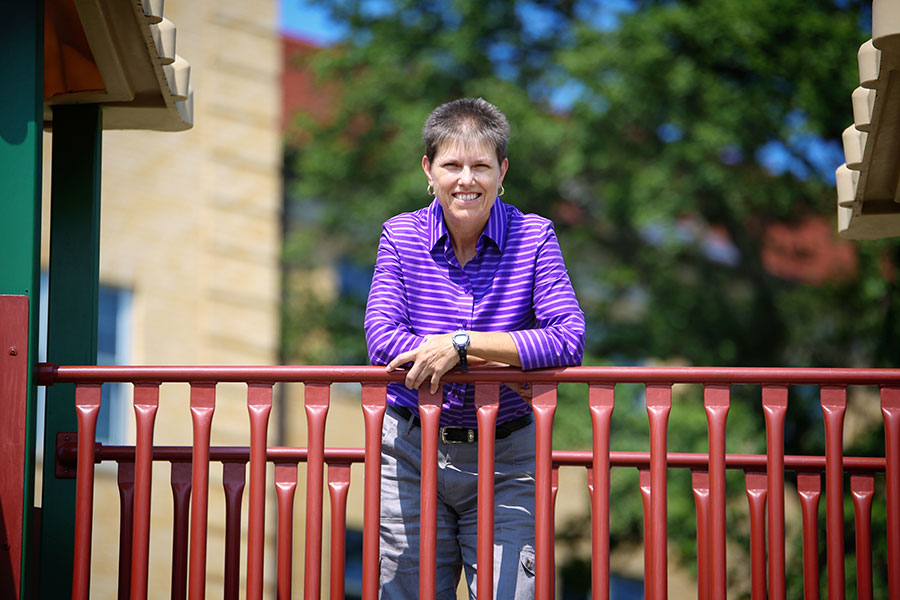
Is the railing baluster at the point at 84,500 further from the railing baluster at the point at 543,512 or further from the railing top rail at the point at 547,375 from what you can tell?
the railing baluster at the point at 543,512

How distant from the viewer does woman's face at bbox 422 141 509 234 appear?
12.6 feet

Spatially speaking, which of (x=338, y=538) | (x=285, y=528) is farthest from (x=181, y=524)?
(x=338, y=538)

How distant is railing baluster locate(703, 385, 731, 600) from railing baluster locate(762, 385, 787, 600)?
0.46ft

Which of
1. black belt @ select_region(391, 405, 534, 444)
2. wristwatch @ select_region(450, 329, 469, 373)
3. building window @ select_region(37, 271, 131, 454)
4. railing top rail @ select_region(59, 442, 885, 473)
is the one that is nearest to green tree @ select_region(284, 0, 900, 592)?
building window @ select_region(37, 271, 131, 454)

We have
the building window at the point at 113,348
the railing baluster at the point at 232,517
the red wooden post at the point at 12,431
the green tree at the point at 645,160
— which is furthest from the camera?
the green tree at the point at 645,160

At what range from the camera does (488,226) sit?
154 inches

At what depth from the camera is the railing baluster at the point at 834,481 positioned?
3.65 m

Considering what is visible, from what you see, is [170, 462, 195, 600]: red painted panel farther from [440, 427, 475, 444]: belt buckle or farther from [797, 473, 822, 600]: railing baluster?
[797, 473, 822, 600]: railing baluster

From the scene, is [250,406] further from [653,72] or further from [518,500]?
[653,72]

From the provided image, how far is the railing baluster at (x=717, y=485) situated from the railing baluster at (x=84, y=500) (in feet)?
6.44

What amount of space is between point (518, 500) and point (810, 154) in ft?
39.5

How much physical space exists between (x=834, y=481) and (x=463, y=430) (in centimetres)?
120

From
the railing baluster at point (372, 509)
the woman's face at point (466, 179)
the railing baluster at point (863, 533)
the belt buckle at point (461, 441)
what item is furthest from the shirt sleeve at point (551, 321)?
the railing baluster at point (863, 533)

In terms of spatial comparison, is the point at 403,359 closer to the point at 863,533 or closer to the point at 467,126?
the point at 467,126
